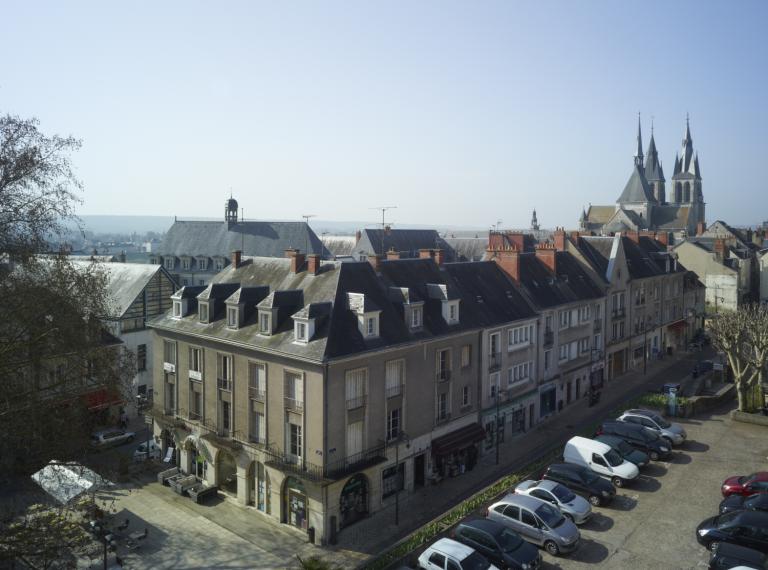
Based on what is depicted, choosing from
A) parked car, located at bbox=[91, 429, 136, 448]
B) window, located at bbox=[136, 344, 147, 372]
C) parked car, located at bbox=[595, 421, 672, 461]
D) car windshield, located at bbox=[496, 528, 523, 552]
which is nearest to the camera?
car windshield, located at bbox=[496, 528, 523, 552]

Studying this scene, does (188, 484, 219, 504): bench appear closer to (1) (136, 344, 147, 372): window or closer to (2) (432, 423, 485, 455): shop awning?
(2) (432, 423, 485, 455): shop awning

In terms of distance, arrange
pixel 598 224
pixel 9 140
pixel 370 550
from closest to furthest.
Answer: pixel 9 140 < pixel 370 550 < pixel 598 224

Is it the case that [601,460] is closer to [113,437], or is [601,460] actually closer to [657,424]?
[657,424]

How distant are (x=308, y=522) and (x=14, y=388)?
44.5ft

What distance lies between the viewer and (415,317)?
3144 centimetres

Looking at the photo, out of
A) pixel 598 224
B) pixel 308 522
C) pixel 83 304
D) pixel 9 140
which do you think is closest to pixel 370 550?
pixel 308 522

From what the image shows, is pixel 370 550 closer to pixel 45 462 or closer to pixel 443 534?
pixel 443 534

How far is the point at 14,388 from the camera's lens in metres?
18.4

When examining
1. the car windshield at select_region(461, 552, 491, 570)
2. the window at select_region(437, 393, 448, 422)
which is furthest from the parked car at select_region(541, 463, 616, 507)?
the car windshield at select_region(461, 552, 491, 570)

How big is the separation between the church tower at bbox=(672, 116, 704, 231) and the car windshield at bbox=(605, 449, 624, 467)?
13000cm

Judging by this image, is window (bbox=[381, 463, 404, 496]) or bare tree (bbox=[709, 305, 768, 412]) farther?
bare tree (bbox=[709, 305, 768, 412])

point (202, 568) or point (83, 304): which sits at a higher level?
point (83, 304)

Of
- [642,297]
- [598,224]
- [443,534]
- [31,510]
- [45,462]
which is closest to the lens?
[45,462]

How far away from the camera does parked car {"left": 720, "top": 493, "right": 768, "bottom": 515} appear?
82.1ft
